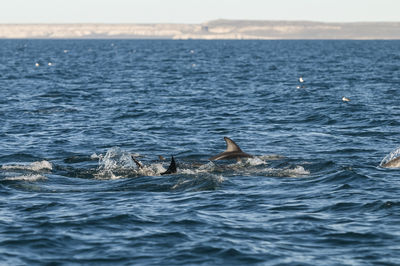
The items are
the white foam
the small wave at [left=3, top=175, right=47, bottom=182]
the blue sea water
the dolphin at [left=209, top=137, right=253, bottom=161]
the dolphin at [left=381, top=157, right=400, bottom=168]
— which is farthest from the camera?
the dolphin at [left=209, top=137, right=253, bottom=161]

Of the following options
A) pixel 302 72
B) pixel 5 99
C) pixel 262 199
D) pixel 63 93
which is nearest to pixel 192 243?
pixel 262 199

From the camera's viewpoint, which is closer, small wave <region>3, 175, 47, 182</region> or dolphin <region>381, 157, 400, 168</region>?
small wave <region>3, 175, 47, 182</region>

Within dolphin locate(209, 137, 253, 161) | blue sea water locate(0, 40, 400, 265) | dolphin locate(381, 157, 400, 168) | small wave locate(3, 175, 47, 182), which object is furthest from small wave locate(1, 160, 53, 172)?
dolphin locate(381, 157, 400, 168)

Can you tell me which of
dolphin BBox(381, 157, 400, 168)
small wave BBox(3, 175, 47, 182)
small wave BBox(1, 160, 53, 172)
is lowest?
small wave BBox(1, 160, 53, 172)

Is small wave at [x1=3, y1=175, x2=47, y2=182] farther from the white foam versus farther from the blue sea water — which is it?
the white foam

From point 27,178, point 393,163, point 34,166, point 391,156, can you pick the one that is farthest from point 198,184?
point 391,156

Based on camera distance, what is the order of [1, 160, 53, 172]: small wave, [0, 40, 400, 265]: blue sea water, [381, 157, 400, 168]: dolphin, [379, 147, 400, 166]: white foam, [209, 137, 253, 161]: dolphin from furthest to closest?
[209, 137, 253, 161]: dolphin, [379, 147, 400, 166]: white foam, [381, 157, 400, 168]: dolphin, [1, 160, 53, 172]: small wave, [0, 40, 400, 265]: blue sea water

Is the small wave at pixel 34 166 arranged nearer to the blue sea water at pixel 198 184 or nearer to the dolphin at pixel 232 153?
the blue sea water at pixel 198 184

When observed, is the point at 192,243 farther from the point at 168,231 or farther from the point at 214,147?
the point at 214,147

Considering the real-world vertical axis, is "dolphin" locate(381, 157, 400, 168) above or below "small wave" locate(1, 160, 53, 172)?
above

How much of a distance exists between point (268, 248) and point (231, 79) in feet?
156

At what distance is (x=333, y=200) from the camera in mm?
16594

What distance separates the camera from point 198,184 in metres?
18.3

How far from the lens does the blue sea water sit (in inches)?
507
